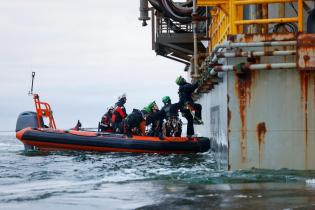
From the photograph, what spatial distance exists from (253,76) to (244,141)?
1010 mm

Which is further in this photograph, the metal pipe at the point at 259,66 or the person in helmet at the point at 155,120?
the person in helmet at the point at 155,120

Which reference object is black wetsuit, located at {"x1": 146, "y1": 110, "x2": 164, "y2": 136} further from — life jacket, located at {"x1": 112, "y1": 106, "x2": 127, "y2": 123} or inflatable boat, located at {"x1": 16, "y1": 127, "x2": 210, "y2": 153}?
life jacket, located at {"x1": 112, "y1": 106, "x2": 127, "y2": 123}

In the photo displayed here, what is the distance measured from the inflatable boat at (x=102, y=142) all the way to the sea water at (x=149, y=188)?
12.0 feet

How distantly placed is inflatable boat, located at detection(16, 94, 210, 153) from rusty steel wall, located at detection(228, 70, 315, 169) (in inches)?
258

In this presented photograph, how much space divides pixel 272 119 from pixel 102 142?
27.9ft

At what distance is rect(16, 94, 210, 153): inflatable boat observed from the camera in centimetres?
1659

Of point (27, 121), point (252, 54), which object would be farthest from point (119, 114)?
point (252, 54)

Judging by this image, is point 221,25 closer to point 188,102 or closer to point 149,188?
point 188,102

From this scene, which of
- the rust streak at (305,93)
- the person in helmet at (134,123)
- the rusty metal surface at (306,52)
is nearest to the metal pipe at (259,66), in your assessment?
the rusty metal surface at (306,52)

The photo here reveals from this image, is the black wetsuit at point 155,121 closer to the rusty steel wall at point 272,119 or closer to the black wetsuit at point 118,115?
the black wetsuit at point 118,115

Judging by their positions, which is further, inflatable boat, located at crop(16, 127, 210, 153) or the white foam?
inflatable boat, located at crop(16, 127, 210, 153)

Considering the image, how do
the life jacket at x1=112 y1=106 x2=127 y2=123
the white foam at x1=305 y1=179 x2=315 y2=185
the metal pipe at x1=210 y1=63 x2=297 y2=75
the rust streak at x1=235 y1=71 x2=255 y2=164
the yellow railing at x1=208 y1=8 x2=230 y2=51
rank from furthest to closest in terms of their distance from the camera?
the life jacket at x1=112 y1=106 x2=127 y2=123 → the yellow railing at x1=208 y1=8 x2=230 y2=51 → the rust streak at x1=235 y1=71 x2=255 y2=164 → the metal pipe at x1=210 y1=63 x2=297 y2=75 → the white foam at x1=305 y1=179 x2=315 y2=185

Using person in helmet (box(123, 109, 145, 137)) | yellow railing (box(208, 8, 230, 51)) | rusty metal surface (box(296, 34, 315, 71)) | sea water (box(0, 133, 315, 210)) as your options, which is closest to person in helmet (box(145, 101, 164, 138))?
person in helmet (box(123, 109, 145, 137))

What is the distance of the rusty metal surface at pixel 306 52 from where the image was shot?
30.1 ft
